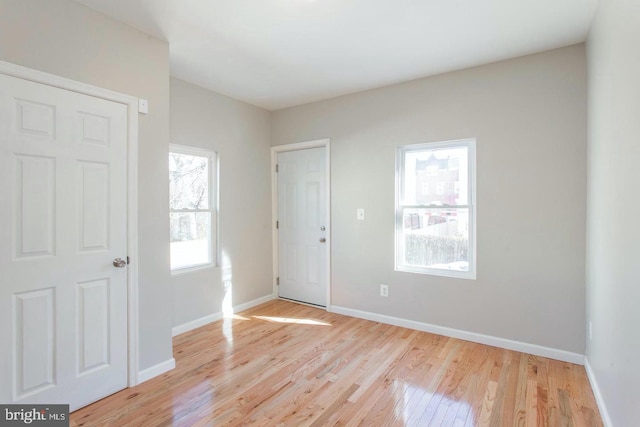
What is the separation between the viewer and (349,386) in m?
2.37

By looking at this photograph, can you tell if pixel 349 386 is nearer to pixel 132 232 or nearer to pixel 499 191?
pixel 132 232

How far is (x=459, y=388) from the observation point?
233 cm

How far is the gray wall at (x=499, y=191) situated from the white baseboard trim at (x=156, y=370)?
203 cm

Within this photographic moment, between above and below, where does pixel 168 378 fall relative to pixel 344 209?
below

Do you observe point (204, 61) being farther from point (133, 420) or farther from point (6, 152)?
point (133, 420)

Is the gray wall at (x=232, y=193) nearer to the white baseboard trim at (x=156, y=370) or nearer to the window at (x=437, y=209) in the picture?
the white baseboard trim at (x=156, y=370)

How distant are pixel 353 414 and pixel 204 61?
3.07 m

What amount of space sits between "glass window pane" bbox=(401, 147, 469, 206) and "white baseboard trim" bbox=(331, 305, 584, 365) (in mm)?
1263

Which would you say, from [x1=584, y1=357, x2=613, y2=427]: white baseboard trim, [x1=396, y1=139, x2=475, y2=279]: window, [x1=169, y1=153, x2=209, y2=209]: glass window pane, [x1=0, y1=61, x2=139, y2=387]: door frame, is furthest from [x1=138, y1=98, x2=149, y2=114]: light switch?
[x1=584, y1=357, x2=613, y2=427]: white baseboard trim

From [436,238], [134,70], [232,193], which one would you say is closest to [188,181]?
[232,193]

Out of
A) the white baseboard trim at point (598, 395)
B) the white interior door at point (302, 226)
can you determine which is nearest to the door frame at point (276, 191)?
the white interior door at point (302, 226)

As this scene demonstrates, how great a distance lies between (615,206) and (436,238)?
1.67 m

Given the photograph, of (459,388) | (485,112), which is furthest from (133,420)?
(485,112)

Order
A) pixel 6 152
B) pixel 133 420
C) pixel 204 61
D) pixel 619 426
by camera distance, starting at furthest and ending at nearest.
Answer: pixel 204 61 → pixel 133 420 → pixel 6 152 → pixel 619 426
